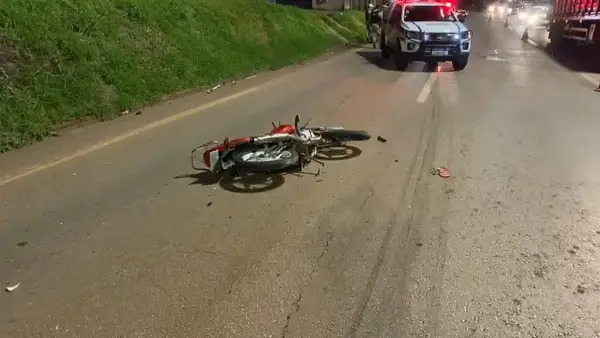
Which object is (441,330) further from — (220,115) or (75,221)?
(220,115)

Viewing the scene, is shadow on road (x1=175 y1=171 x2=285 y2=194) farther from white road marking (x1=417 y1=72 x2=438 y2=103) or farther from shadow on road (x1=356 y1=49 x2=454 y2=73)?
shadow on road (x1=356 y1=49 x2=454 y2=73)

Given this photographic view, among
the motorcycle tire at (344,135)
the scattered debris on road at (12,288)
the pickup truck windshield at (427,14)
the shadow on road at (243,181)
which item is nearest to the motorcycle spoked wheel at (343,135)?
the motorcycle tire at (344,135)

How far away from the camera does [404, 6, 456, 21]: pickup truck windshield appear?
54.6 feet

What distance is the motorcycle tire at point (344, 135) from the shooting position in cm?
687

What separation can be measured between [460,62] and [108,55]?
31.5 feet

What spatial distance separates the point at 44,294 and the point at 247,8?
16.1 m

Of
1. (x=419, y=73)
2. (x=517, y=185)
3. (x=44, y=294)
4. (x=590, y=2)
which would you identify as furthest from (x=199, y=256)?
(x=590, y=2)

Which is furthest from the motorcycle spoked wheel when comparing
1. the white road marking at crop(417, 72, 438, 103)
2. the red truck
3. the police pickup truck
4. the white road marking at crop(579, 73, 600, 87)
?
the red truck

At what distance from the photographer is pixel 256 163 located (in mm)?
5660

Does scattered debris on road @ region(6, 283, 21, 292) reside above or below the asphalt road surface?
above

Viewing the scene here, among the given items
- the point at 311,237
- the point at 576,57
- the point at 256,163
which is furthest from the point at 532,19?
the point at 311,237

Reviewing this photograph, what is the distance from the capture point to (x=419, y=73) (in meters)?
14.8

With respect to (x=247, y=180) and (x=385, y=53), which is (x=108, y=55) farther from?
(x=385, y=53)

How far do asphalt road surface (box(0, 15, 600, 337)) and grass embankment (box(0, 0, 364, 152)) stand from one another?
709 mm
